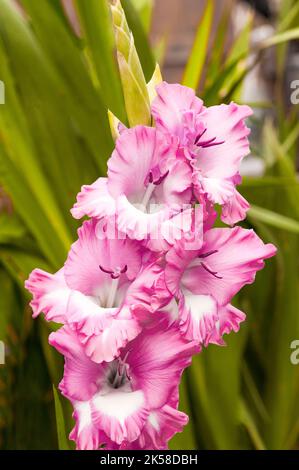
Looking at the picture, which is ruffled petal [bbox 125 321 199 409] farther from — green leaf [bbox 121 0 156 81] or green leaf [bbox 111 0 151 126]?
green leaf [bbox 121 0 156 81]

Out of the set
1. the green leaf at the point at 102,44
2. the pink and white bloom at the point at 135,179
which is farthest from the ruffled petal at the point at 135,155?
the green leaf at the point at 102,44

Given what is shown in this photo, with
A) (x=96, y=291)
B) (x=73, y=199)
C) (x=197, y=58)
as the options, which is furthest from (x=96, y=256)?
(x=197, y=58)

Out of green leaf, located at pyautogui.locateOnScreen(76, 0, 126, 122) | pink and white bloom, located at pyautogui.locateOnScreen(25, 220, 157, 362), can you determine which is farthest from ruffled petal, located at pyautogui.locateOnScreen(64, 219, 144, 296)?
green leaf, located at pyautogui.locateOnScreen(76, 0, 126, 122)

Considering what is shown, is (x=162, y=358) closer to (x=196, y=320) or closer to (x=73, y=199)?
(x=196, y=320)

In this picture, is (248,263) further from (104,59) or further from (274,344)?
(274,344)

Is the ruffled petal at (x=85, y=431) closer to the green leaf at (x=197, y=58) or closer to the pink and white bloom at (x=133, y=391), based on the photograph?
the pink and white bloom at (x=133, y=391)

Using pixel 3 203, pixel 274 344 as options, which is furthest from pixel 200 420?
pixel 3 203
